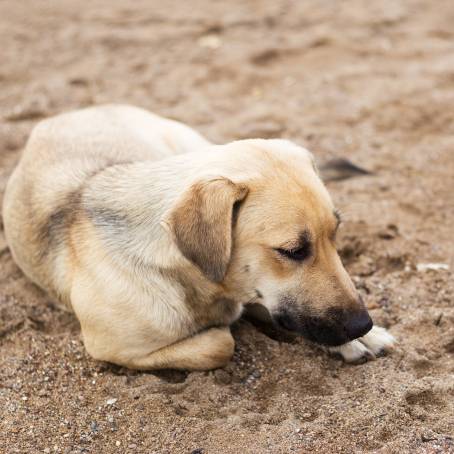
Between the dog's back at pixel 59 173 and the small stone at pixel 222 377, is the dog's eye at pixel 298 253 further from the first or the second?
the dog's back at pixel 59 173

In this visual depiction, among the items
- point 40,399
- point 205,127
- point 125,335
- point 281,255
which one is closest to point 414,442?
point 281,255

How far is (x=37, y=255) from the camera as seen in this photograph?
454 centimetres

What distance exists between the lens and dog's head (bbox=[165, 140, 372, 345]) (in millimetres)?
3506

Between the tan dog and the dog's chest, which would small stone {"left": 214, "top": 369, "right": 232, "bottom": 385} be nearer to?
the tan dog

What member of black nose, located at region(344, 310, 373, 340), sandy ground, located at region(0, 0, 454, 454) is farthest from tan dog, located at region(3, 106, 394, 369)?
sandy ground, located at region(0, 0, 454, 454)

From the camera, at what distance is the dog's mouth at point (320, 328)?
3.68 m

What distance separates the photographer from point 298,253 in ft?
11.8

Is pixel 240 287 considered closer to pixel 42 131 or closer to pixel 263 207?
pixel 263 207

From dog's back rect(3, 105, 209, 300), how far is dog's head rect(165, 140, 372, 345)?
3.70 ft

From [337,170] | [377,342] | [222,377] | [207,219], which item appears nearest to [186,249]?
[207,219]

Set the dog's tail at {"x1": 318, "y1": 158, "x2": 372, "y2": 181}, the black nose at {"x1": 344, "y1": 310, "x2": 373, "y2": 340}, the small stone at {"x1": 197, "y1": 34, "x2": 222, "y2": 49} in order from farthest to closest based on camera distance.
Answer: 1. the small stone at {"x1": 197, "y1": 34, "x2": 222, "y2": 49}
2. the dog's tail at {"x1": 318, "y1": 158, "x2": 372, "y2": 181}
3. the black nose at {"x1": 344, "y1": 310, "x2": 373, "y2": 340}

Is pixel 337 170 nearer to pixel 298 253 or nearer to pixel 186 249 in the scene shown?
pixel 298 253

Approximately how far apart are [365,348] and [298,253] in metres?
0.94

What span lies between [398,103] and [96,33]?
4.44 metres
